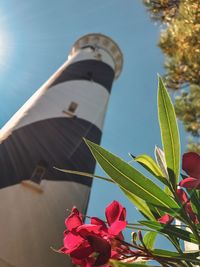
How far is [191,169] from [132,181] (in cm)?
15

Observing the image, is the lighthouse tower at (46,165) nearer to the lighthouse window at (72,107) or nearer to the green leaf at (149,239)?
the lighthouse window at (72,107)

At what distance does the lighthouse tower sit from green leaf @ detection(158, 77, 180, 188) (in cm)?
273

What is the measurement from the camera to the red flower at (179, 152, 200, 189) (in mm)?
565

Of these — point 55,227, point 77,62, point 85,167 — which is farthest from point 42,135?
point 77,62

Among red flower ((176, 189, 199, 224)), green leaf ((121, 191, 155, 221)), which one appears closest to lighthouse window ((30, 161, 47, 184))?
green leaf ((121, 191, 155, 221))

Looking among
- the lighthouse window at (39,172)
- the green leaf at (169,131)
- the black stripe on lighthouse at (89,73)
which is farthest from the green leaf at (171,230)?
the black stripe on lighthouse at (89,73)

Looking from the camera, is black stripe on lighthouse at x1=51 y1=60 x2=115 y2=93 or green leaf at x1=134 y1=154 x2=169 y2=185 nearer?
green leaf at x1=134 y1=154 x2=169 y2=185

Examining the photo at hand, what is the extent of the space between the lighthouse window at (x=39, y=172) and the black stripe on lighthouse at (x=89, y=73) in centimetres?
272

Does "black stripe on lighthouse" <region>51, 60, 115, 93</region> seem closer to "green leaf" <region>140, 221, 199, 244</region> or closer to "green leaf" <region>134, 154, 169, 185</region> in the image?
"green leaf" <region>134, 154, 169, 185</region>

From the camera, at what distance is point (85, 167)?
4945mm

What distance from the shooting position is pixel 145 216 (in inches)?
32.9

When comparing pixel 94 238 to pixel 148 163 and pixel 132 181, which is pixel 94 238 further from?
pixel 148 163

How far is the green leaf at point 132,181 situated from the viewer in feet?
2.24

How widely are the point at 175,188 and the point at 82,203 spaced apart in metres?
3.89
